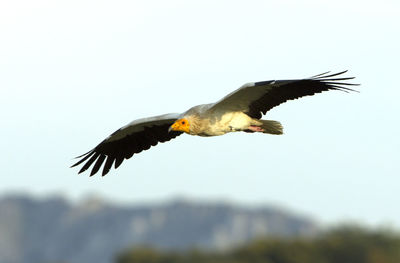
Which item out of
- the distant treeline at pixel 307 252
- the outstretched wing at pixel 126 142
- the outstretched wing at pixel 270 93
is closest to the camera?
the outstretched wing at pixel 270 93

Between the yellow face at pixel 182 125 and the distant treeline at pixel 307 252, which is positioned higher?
the yellow face at pixel 182 125

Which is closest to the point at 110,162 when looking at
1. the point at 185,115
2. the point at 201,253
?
the point at 185,115

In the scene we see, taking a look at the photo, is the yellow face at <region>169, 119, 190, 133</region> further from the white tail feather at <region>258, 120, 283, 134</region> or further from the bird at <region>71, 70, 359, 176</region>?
the white tail feather at <region>258, 120, 283, 134</region>

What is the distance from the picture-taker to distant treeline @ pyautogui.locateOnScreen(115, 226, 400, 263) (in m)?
59.2

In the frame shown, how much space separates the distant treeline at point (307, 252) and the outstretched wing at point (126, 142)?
140 feet

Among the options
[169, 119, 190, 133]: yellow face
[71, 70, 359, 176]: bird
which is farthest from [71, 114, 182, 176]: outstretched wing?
[169, 119, 190, 133]: yellow face

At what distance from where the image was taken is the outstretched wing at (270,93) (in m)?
13.0

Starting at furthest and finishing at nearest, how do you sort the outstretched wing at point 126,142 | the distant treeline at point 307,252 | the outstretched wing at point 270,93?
the distant treeline at point 307,252, the outstretched wing at point 126,142, the outstretched wing at point 270,93

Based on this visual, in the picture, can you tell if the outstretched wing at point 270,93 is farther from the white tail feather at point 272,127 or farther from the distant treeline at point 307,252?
the distant treeline at point 307,252

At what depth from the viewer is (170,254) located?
2547 inches

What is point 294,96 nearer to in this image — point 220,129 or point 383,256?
point 220,129

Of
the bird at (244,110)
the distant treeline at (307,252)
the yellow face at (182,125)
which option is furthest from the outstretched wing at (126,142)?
the distant treeline at (307,252)

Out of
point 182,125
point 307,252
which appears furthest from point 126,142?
point 307,252

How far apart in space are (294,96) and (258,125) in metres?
0.68
